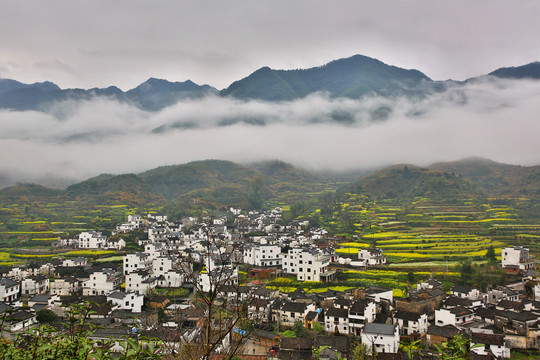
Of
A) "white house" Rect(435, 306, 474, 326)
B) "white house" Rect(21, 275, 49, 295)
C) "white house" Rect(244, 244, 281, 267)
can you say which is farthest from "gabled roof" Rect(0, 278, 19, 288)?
"white house" Rect(435, 306, 474, 326)

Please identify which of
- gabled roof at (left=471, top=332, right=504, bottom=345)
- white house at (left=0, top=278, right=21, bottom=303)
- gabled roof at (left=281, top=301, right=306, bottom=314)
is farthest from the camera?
white house at (left=0, top=278, right=21, bottom=303)

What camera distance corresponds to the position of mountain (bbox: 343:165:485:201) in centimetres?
6054

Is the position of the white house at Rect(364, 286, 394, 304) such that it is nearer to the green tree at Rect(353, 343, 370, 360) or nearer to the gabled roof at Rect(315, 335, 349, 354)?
the gabled roof at Rect(315, 335, 349, 354)

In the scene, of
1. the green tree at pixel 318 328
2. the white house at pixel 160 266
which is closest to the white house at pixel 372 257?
the green tree at pixel 318 328

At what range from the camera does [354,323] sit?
20359 millimetres

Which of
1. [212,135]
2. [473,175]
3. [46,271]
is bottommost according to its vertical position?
[46,271]

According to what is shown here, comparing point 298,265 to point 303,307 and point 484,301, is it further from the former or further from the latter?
point 484,301

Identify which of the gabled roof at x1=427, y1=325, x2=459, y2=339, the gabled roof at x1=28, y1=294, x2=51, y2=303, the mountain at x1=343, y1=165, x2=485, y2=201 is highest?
the mountain at x1=343, y1=165, x2=485, y2=201

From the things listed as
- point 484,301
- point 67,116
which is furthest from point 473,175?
point 67,116

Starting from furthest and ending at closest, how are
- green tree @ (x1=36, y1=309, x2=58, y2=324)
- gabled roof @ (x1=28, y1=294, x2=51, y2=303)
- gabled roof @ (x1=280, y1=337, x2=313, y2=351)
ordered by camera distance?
gabled roof @ (x1=28, y1=294, x2=51, y2=303)
green tree @ (x1=36, y1=309, x2=58, y2=324)
gabled roof @ (x1=280, y1=337, x2=313, y2=351)

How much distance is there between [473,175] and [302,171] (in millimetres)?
48871

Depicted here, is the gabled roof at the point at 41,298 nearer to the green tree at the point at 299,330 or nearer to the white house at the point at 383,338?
the green tree at the point at 299,330

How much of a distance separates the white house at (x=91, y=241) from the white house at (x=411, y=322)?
32.3 meters

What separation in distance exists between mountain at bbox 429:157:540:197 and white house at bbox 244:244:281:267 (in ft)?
162
